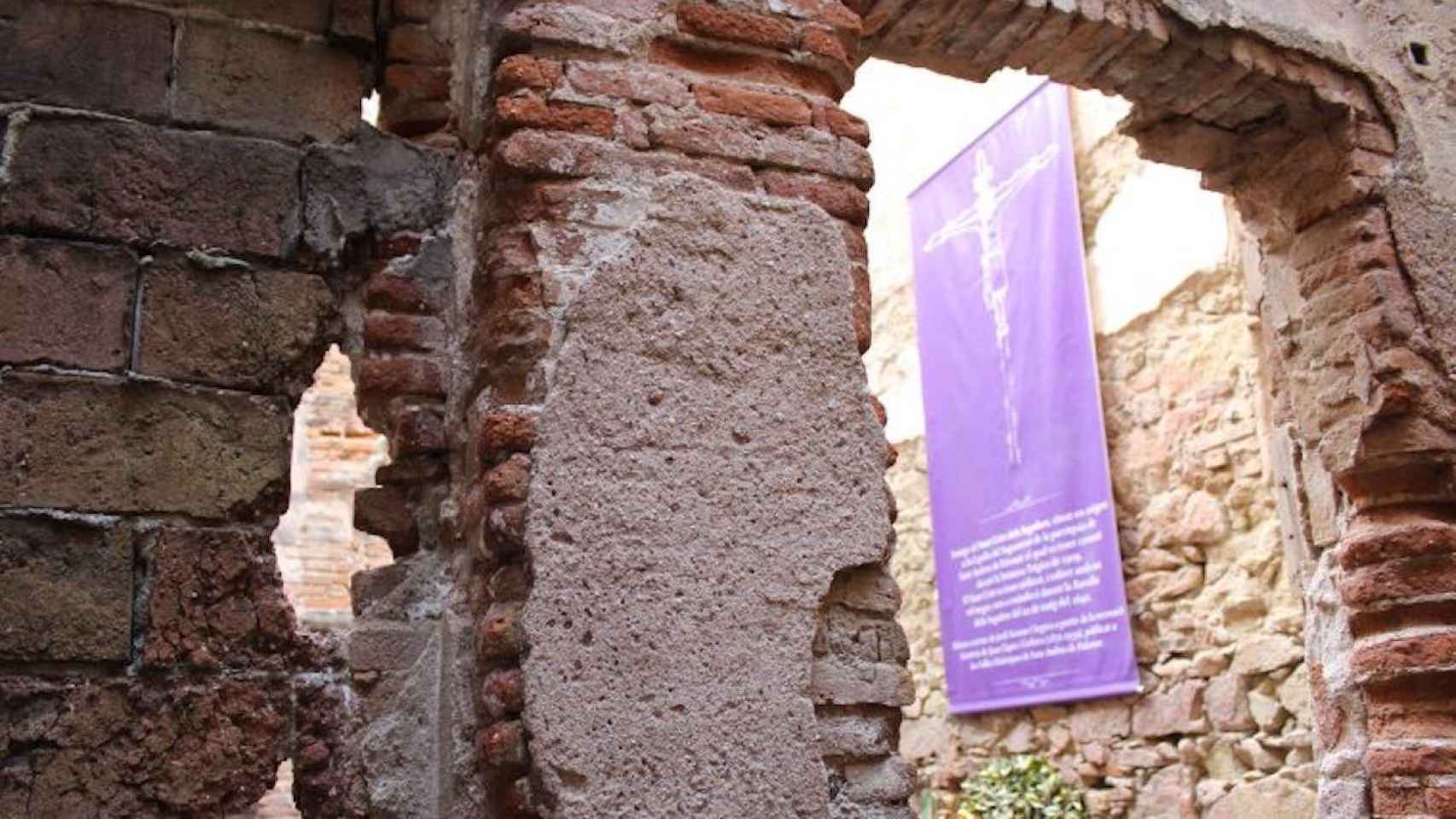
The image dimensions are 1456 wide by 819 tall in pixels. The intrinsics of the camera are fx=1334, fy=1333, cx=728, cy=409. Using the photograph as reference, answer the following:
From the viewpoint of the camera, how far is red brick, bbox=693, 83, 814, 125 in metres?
2.48

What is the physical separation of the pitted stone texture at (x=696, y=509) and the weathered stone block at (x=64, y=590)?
2.16 ft

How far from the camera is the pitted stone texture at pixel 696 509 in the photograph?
210cm

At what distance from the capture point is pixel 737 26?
254 cm

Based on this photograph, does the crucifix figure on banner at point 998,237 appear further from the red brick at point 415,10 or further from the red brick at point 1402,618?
the red brick at point 415,10

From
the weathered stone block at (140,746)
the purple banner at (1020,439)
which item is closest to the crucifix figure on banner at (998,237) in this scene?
the purple banner at (1020,439)

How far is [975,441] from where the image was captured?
667 centimetres

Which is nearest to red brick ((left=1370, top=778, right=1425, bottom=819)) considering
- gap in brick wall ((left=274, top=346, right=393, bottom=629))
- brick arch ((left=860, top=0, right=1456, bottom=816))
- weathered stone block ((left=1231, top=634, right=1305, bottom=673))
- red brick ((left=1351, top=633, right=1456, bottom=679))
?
brick arch ((left=860, top=0, right=1456, bottom=816))

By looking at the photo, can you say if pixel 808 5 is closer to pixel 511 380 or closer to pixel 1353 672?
pixel 511 380

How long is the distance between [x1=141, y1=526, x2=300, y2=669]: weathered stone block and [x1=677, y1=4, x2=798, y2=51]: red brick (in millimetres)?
1213

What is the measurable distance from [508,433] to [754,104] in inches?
31.7

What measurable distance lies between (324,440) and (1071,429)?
4.14 meters

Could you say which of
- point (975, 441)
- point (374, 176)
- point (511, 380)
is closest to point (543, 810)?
point (511, 380)

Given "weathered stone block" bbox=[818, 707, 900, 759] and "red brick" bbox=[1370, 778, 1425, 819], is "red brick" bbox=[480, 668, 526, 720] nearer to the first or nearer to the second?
"weathered stone block" bbox=[818, 707, 900, 759]

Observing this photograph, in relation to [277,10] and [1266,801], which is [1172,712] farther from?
[277,10]
